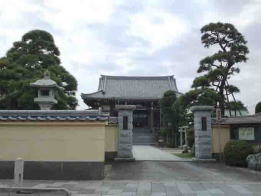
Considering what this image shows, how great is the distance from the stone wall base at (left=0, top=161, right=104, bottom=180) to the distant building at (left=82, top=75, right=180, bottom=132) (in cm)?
2771

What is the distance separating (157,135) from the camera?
36.5 metres

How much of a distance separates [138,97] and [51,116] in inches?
1208

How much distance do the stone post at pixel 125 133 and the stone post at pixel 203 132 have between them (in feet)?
11.2

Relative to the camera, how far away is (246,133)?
15203 millimetres

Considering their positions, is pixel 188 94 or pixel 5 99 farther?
pixel 188 94

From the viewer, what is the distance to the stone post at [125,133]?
53.9 ft

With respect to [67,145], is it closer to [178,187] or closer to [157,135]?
[178,187]

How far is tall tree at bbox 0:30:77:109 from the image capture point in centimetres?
1898

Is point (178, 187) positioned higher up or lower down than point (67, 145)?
lower down

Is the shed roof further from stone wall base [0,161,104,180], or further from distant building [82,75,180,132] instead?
distant building [82,75,180,132]

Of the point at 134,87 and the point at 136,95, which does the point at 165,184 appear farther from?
Answer: the point at 134,87

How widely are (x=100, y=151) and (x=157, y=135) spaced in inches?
1035

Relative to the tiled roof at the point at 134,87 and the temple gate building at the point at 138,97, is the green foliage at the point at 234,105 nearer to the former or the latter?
the temple gate building at the point at 138,97

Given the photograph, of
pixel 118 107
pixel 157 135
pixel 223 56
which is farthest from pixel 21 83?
pixel 157 135
